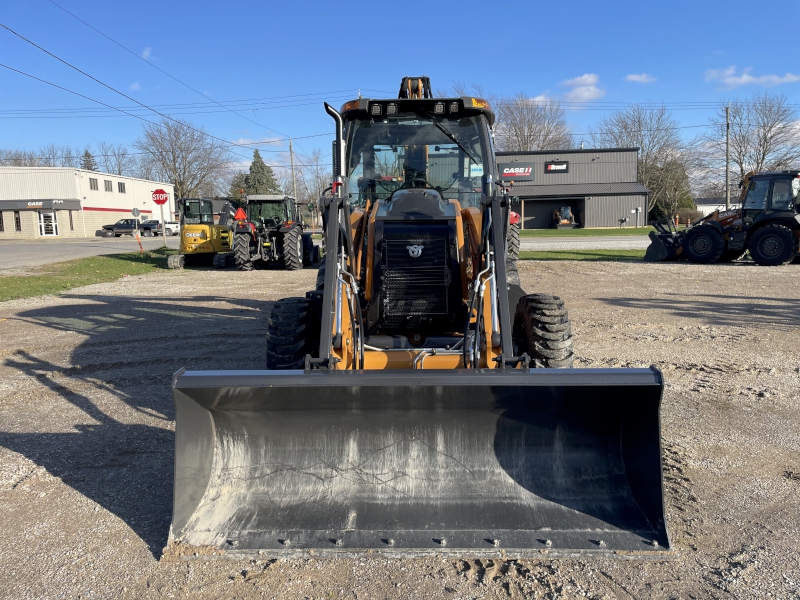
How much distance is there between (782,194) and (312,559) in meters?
19.2

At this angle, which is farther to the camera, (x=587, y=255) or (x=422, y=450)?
(x=587, y=255)

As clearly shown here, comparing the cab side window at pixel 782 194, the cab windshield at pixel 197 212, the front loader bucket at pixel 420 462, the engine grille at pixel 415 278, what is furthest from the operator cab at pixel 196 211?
the front loader bucket at pixel 420 462

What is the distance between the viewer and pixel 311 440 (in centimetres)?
370

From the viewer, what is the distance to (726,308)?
35.5 feet

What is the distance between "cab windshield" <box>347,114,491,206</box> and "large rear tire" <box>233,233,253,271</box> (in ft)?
51.5

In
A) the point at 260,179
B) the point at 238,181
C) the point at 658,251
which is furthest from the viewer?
the point at 260,179

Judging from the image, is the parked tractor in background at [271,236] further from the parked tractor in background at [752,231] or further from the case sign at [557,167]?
the case sign at [557,167]

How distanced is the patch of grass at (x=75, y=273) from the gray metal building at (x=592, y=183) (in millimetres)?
32550

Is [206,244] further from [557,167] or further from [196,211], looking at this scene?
[557,167]

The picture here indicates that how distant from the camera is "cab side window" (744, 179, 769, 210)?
60.0ft

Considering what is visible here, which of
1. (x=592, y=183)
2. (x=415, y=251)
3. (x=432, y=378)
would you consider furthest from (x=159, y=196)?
(x=592, y=183)

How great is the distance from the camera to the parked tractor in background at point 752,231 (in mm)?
18031

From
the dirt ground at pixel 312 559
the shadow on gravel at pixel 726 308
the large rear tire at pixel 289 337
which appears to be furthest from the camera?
the shadow on gravel at pixel 726 308

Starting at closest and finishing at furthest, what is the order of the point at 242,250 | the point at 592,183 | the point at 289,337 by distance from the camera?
the point at 289,337 < the point at 242,250 < the point at 592,183
